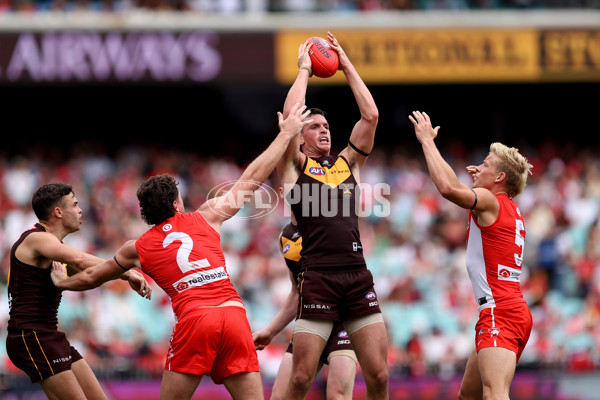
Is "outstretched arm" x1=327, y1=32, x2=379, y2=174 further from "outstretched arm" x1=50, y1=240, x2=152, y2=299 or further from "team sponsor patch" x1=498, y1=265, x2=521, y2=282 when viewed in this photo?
"outstretched arm" x1=50, y1=240, x2=152, y2=299

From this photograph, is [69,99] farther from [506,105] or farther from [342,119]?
[506,105]

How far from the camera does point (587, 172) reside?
18.0 m

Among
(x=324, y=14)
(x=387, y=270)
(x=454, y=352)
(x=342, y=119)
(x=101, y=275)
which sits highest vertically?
(x=324, y=14)

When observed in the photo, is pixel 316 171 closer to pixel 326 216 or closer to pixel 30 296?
pixel 326 216

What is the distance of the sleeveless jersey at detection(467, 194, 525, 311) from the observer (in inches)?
292

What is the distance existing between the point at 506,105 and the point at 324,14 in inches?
229

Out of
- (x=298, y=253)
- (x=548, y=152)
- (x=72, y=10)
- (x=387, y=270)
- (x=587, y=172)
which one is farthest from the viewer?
(x=548, y=152)

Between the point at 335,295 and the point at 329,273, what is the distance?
20 centimetres

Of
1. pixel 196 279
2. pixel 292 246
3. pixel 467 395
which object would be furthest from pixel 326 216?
pixel 467 395

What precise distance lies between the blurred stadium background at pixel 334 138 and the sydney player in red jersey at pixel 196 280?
544cm

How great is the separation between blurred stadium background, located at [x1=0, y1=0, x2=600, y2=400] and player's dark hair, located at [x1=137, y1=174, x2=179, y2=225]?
18.5 feet

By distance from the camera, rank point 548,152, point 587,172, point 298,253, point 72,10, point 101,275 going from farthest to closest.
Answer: point 548,152 → point 587,172 → point 72,10 → point 298,253 → point 101,275

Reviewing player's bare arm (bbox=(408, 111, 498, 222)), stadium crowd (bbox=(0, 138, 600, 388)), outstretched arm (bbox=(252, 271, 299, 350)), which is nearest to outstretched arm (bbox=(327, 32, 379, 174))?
player's bare arm (bbox=(408, 111, 498, 222))

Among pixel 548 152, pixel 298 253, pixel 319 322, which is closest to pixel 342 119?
pixel 548 152
